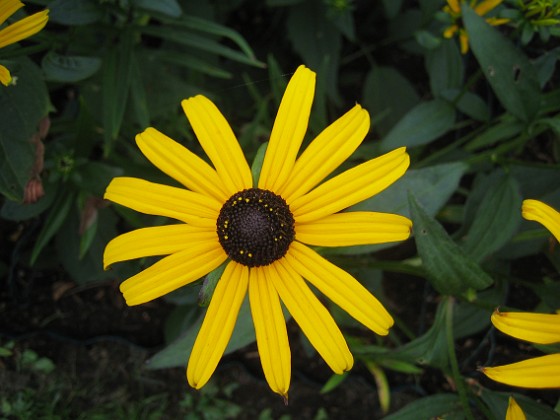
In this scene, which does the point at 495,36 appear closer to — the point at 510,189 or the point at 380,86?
the point at 510,189

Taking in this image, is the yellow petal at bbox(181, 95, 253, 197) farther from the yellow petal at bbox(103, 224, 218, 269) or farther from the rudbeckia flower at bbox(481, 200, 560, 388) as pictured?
the rudbeckia flower at bbox(481, 200, 560, 388)

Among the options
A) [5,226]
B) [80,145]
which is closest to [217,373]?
[5,226]

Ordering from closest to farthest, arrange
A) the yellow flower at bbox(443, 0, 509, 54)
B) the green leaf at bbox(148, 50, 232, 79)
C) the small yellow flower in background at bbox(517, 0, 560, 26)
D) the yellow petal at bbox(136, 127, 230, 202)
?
the yellow petal at bbox(136, 127, 230, 202)
the small yellow flower in background at bbox(517, 0, 560, 26)
the yellow flower at bbox(443, 0, 509, 54)
the green leaf at bbox(148, 50, 232, 79)

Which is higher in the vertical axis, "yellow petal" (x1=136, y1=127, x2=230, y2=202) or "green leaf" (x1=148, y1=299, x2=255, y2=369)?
"yellow petal" (x1=136, y1=127, x2=230, y2=202)

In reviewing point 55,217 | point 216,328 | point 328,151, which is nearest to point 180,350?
point 216,328

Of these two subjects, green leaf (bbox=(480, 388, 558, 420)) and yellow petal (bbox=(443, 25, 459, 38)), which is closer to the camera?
green leaf (bbox=(480, 388, 558, 420))

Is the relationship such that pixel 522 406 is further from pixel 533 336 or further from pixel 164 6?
pixel 164 6

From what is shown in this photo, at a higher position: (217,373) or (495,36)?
(495,36)

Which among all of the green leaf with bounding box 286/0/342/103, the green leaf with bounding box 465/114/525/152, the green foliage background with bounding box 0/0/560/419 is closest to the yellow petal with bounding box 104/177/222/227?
the green foliage background with bounding box 0/0/560/419
